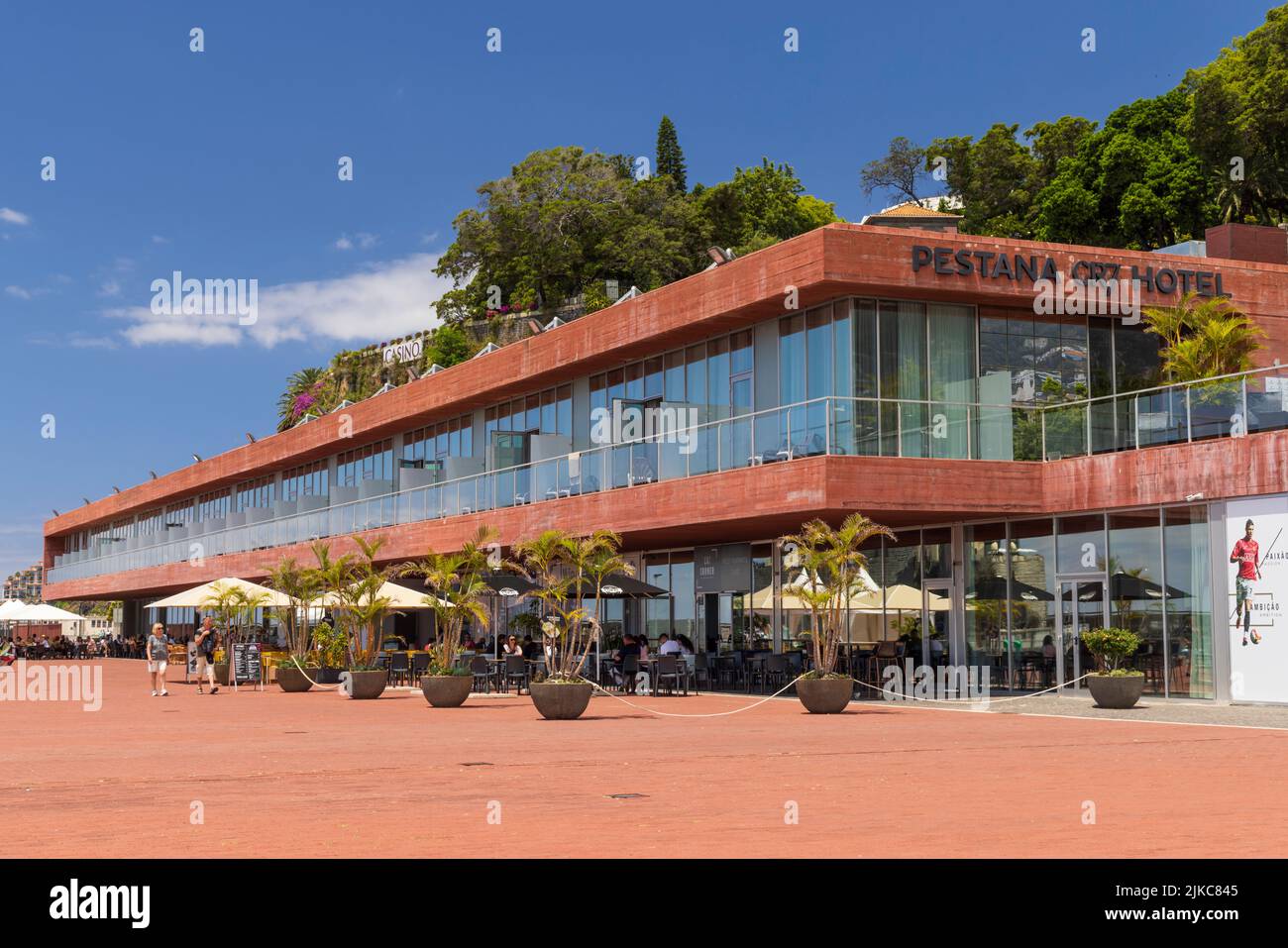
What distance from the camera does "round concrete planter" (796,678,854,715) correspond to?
24.6 metres

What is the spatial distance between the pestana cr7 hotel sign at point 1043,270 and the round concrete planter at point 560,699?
11328mm

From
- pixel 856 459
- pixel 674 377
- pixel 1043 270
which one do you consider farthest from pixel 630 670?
pixel 1043 270

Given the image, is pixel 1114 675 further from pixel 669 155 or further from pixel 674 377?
pixel 669 155

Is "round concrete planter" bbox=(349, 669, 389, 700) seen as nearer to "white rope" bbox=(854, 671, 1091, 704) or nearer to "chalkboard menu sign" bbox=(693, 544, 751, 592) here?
"chalkboard menu sign" bbox=(693, 544, 751, 592)

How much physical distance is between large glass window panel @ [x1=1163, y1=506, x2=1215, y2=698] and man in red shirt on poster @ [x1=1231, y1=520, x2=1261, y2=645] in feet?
2.37

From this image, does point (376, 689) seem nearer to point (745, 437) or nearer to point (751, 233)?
point (745, 437)

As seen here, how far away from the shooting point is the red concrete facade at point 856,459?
89.8 ft

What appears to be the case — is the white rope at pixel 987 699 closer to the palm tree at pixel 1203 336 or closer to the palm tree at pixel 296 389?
the palm tree at pixel 1203 336

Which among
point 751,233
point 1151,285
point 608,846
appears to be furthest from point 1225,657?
point 751,233

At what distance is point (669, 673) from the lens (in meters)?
30.6

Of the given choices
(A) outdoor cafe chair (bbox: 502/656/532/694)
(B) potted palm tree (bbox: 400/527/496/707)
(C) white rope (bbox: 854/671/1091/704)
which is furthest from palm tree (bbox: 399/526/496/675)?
(C) white rope (bbox: 854/671/1091/704)

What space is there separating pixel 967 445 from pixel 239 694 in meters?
17.1

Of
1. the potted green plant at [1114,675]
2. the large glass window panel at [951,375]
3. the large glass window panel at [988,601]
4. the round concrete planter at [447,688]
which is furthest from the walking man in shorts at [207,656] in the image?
the potted green plant at [1114,675]

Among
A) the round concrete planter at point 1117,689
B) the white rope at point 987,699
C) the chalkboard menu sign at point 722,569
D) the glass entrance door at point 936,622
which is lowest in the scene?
the white rope at point 987,699
